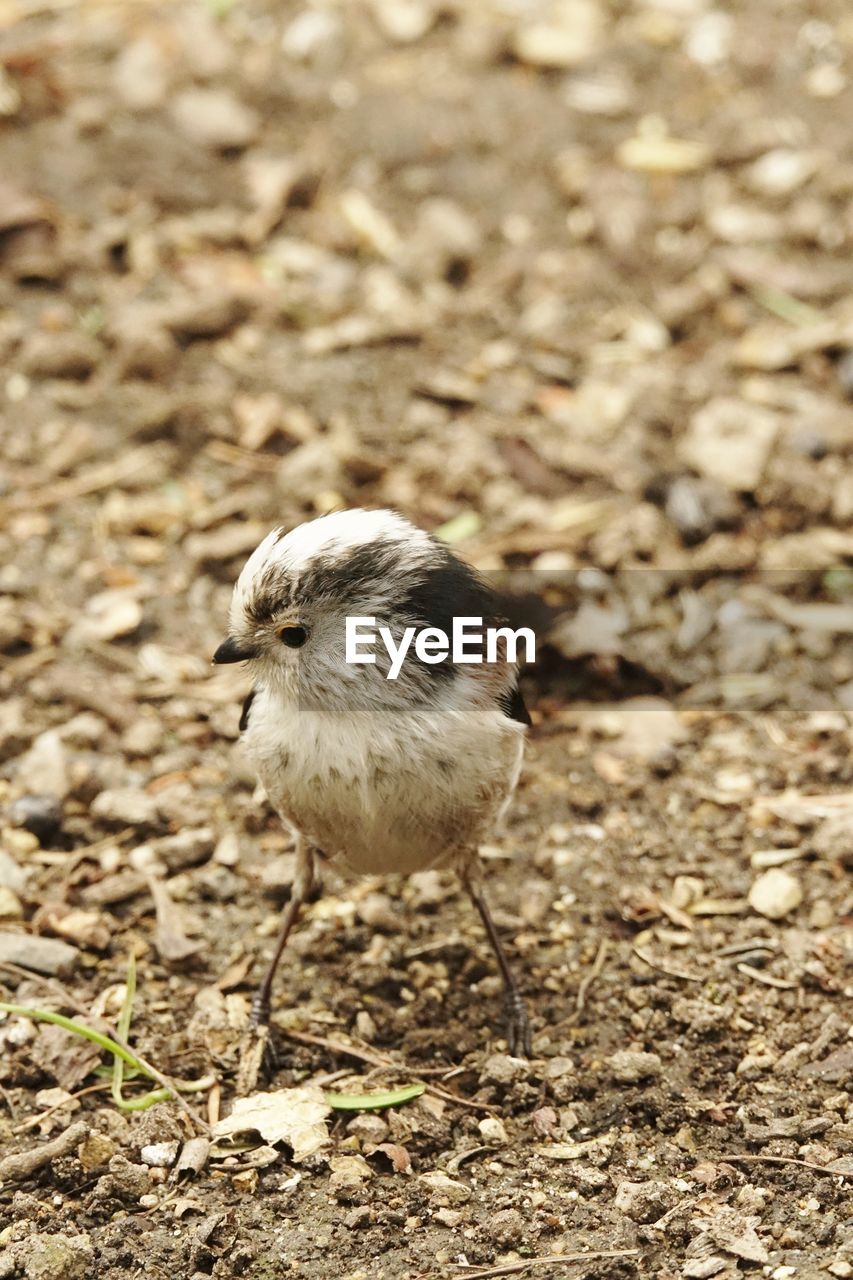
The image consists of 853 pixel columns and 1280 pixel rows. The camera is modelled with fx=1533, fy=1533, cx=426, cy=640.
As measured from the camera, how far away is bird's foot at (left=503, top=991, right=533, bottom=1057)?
11.8 ft

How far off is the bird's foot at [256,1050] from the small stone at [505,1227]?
70 cm

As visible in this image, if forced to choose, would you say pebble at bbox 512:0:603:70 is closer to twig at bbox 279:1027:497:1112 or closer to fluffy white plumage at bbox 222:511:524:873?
fluffy white plumage at bbox 222:511:524:873

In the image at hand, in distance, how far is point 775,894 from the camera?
13.0 feet

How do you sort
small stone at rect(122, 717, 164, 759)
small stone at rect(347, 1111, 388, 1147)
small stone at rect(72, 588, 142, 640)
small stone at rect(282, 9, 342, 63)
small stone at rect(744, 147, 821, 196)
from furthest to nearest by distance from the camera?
small stone at rect(282, 9, 342, 63) < small stone at rect(744, 147, 821, 196) < small stone at rect(72, 588, 142, 640) < small stone at rect(122, 717, 164, 759) < small stone at rect(347, 1111, 388, 1147)

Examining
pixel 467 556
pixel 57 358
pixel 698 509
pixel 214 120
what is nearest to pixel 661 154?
pixel 214 120

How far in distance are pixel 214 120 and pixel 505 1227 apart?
489 centimetres

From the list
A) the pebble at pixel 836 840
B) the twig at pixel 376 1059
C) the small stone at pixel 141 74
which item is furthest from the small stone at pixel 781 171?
the twig at pixel 376 1059

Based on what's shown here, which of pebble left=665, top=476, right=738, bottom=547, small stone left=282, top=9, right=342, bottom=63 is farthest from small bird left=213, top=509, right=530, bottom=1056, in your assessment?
small stone left=282, top=9, right=342, bottom=63

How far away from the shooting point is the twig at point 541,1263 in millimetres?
2885

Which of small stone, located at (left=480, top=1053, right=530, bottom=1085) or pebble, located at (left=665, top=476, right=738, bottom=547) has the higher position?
pebble, located at (left=665, top=476, right=738, bottom=547)

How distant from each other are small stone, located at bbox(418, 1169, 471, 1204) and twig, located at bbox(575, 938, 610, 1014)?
0.65m

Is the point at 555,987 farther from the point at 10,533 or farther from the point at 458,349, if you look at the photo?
the point at 458,349

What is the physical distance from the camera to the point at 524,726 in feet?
12.2

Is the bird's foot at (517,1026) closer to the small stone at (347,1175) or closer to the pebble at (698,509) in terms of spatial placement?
the small stone at (347,1175)
